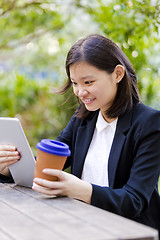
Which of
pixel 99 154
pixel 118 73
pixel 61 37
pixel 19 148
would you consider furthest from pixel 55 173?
pixel 61 37

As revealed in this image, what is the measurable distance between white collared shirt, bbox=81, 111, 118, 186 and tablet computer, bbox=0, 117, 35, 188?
0.34 m

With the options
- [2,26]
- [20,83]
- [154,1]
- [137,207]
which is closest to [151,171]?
[137,207]

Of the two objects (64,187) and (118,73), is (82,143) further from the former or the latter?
(64,187)

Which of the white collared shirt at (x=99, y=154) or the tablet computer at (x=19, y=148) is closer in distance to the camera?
the tablet computer at (x=19, y=148)

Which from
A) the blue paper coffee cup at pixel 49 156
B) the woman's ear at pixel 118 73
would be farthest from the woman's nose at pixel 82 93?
the blue paper coffee cup at pixel 49 156

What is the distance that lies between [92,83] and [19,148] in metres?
0.45

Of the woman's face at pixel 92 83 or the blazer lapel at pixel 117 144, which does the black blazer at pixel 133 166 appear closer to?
the blazer lapel at pixel 117 144

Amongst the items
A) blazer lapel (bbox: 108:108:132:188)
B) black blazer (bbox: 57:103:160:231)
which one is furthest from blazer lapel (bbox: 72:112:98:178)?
blazer lapel (bbox: 108:108:132:188)

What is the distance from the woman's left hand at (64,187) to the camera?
4.57ft

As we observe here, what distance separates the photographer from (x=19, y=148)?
1625 mm

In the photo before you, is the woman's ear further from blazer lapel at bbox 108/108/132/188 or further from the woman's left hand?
the woman's left hand

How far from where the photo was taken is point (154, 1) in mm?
2797

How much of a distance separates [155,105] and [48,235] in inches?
139

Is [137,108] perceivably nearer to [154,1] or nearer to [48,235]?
[48,235]
